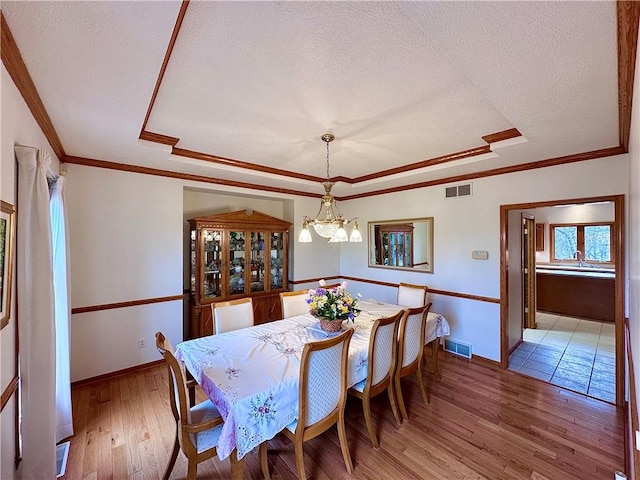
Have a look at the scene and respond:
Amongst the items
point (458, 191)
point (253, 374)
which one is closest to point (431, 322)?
point (458, 191)

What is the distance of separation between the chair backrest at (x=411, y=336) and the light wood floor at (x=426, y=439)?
1.57 ft

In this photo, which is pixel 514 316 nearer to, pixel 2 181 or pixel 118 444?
pixel 118 444

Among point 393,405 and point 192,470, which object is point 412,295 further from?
point 192,470

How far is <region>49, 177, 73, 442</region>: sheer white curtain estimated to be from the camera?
2133 millimetres

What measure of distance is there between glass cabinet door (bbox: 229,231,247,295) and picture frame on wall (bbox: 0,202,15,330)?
2.55 metres

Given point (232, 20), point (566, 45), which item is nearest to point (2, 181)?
point (232, 20)

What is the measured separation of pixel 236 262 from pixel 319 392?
2.62m

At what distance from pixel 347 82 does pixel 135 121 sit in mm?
1526

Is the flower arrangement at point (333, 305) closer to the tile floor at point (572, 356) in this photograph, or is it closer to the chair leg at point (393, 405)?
the chair leg at point (393, 405)

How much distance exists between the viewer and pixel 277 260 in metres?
4.45

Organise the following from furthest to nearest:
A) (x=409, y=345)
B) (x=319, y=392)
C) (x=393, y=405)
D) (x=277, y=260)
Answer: (x=277, y=260), (x=409, y=345), (x=393, y=405), (x=319, y=392)

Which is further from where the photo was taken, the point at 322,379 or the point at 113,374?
the point at 113,374

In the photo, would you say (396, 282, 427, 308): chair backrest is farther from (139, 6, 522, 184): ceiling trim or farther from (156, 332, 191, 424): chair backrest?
(156, 332, 191, 424): chair backrest

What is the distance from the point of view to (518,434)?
7.30ft
